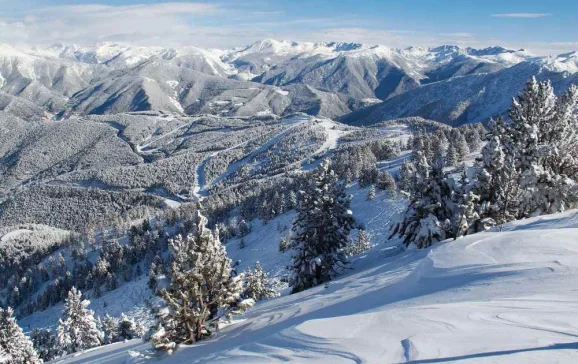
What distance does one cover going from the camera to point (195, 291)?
16.5 metres

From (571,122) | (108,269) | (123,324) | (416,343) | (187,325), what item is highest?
(571,122)

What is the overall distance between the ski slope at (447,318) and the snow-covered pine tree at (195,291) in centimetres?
81

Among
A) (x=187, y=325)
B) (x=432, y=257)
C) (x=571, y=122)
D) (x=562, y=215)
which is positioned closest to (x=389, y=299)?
(x=432, y=257)

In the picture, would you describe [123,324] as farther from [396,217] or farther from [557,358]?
[557,358]

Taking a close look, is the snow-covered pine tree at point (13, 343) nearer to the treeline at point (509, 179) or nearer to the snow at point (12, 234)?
the treeline at point (509, 179)

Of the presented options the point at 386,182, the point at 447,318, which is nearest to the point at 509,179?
the point at 447,318

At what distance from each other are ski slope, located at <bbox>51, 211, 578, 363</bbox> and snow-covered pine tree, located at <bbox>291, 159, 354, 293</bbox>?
39.0 ft

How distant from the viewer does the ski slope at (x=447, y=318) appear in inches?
344

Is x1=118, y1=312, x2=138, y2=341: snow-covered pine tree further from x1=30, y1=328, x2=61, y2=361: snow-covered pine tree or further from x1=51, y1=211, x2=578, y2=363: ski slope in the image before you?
x1=51, y1=211, x2=578, y2=363: ski slope

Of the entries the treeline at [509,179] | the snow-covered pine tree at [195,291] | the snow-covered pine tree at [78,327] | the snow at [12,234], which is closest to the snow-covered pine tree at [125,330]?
the snow-covered pine tree at [78,327]

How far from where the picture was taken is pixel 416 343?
925cm

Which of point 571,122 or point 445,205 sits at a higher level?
point 571,122

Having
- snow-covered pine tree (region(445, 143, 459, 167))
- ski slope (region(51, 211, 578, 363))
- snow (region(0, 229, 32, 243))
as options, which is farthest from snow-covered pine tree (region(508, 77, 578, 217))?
snow (region(0, 229, 32, 243))

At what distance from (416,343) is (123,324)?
50541 millimetres
